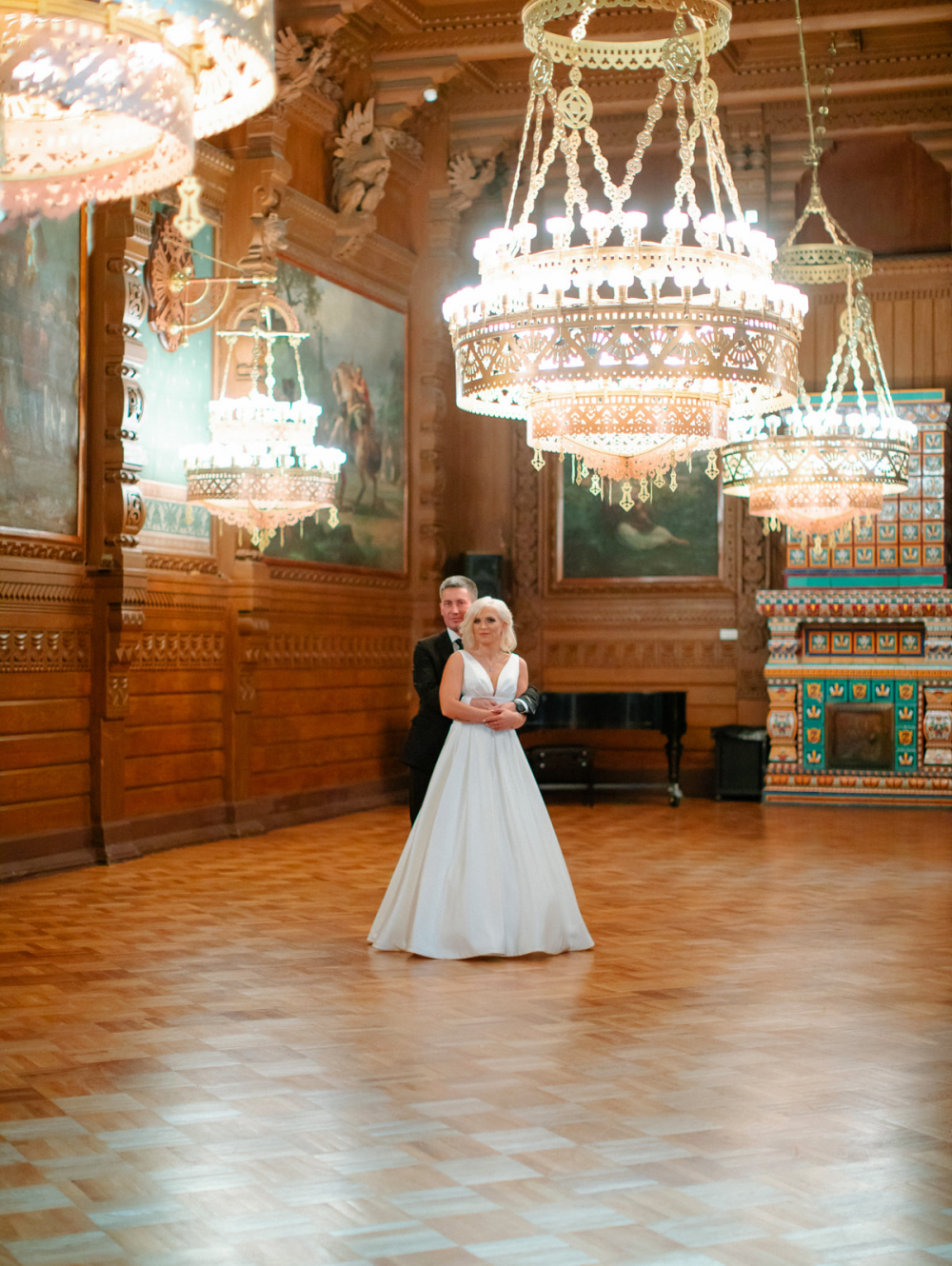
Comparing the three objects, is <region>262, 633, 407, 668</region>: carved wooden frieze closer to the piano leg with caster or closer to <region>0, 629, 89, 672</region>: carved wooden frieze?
<region>0, 629, 89, 672</region>: carved wooden frieze

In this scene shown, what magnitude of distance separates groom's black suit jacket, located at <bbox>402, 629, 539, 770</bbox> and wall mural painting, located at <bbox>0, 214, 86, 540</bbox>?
3.13m

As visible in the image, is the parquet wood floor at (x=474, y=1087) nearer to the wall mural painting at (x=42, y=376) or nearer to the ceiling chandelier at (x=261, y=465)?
the wall mural painting at (x=42, y=376)

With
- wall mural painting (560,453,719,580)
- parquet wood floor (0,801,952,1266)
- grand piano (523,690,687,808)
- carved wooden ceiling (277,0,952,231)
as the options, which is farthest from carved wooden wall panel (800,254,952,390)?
parquet wood floor (0,801,952,1266)

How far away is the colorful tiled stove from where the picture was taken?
1354 centimetres

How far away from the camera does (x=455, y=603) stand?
696 centimetres

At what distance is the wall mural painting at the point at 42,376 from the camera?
879cm

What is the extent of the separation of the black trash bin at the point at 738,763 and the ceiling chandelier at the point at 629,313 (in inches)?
288

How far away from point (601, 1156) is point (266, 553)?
333 inches

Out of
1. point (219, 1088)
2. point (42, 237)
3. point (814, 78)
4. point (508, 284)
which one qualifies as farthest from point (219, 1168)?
point (814, 78)

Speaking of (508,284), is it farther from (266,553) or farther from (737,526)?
(737,526)

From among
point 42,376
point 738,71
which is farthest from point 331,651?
point 738,71

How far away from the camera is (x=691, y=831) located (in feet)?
38.5

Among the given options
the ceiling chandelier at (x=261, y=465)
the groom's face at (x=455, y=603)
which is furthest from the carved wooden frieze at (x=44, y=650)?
the groom's face at (x=455, y=603)

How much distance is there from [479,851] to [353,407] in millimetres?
7523
